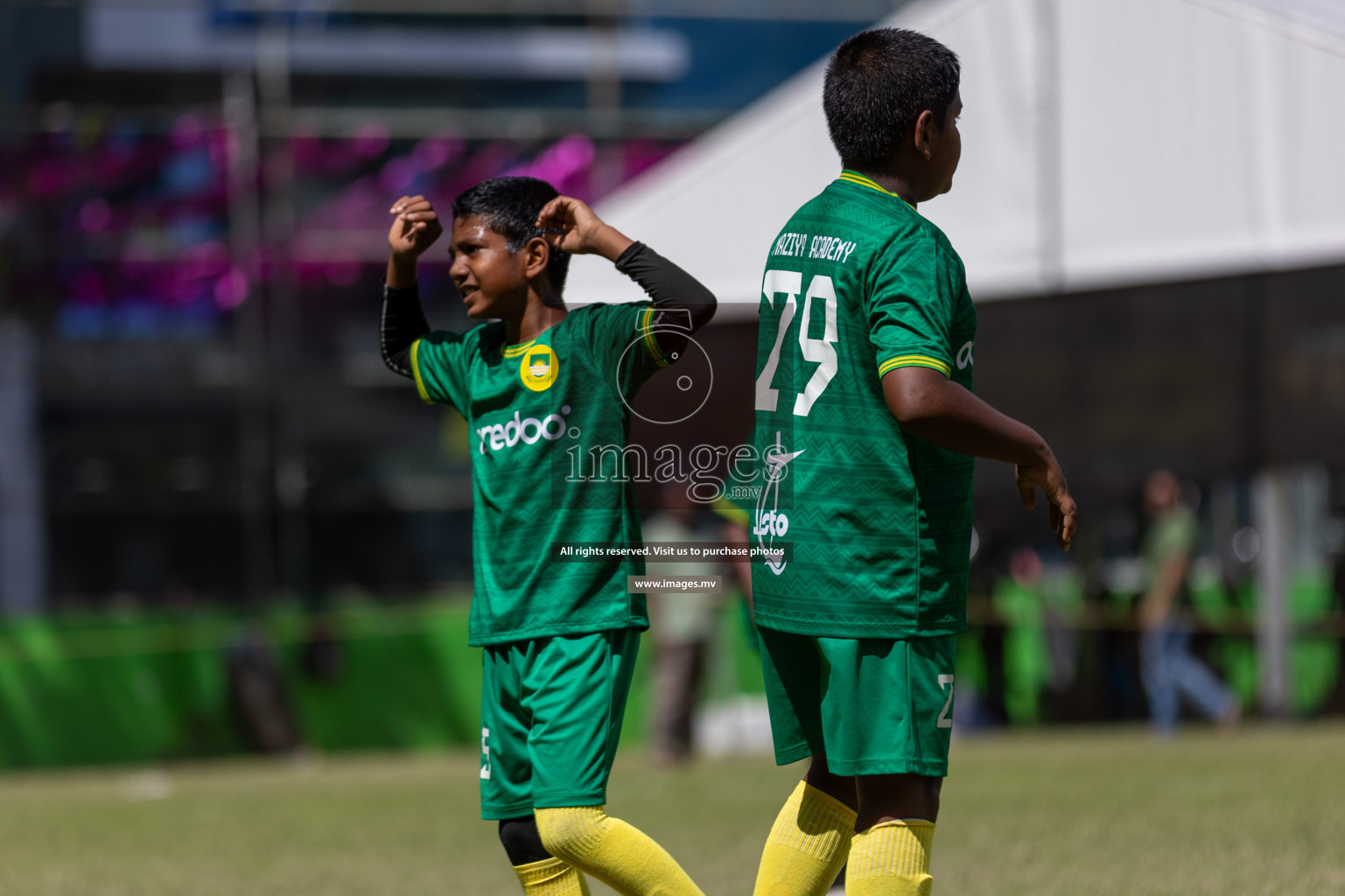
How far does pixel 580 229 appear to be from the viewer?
322 centimetres

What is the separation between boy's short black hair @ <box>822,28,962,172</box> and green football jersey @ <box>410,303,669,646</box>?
62 cm

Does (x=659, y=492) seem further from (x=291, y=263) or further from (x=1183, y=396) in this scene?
(x=291, y=263)

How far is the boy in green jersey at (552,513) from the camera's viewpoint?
10.5ft

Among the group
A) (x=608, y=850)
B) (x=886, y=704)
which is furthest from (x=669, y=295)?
(x=608, y=850)

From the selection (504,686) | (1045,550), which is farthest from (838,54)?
(1045,550)

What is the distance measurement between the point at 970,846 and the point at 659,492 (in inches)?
104

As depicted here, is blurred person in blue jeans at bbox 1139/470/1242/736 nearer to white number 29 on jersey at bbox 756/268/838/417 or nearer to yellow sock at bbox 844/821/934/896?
white number 29 on jersey at bbox 756/268/838/417

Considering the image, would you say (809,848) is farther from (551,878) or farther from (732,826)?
(732,826)

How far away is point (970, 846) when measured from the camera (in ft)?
18.6

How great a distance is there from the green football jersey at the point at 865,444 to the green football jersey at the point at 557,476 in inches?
17.8

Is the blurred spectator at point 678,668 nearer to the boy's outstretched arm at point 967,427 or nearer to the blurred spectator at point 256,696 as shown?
the blurred spectator at point 256,696

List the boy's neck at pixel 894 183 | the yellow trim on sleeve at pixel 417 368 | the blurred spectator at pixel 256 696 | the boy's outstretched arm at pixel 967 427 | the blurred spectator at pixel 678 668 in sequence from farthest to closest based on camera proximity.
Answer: the blurred spectator at pixel 256 696 → the blurred spectator at pixel 678 668 → the yellow trim on sleeve at pixel 417 368 → the boy's neck at pixel 894 183 → the boy's outstretched arm at pixel 967 427

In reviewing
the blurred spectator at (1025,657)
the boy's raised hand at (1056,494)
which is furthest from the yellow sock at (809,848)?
the blurred spectator at (1025,657)

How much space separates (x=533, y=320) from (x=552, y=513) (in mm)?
454
